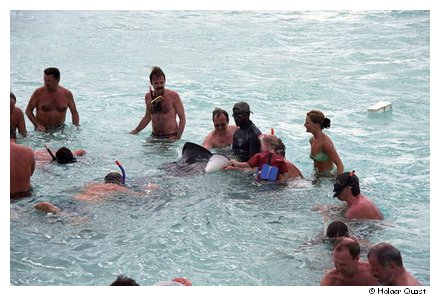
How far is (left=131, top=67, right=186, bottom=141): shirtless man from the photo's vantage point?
37.4ft

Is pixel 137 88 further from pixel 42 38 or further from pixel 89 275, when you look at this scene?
pixel 89 275

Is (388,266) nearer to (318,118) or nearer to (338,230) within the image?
(338,230)

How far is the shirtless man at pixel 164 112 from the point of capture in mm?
11398

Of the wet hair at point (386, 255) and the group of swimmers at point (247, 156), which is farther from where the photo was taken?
the group of swimmers at point (247, 156)

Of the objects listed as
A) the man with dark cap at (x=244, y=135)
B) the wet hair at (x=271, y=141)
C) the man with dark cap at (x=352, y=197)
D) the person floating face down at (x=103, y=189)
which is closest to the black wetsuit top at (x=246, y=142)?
the man with dark cap at (x=244, y=135)

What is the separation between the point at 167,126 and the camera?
11.6 metres

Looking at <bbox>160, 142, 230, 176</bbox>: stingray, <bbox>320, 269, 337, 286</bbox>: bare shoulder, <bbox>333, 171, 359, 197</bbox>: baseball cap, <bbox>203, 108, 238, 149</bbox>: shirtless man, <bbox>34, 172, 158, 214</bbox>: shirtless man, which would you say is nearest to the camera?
<bbox>320, 269, 337, 286</bbox>: bare shoulder

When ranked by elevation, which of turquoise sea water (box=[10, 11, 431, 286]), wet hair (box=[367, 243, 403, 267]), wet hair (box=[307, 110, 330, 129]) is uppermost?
wet hair (box=[307, 110, 330, 129])

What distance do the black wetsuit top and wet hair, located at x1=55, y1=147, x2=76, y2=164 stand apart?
221 cm

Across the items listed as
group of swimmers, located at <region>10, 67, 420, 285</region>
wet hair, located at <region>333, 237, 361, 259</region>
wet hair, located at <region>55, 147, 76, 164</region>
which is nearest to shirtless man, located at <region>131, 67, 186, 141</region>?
group of swimmers, located at <region>10, 67, 420, 285</region>

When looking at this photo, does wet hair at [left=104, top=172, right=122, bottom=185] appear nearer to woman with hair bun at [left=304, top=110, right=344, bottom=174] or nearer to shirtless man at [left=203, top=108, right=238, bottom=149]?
shirtless man at [left=203, top=108, right=238, bottom=149]

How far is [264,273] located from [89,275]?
1.67 meters

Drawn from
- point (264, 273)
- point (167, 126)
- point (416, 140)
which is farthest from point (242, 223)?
point (416, 140)

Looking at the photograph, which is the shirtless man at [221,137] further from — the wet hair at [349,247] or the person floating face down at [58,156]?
the wet hair at [349,247]
